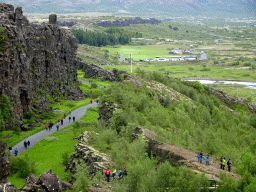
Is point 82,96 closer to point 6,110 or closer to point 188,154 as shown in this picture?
point 6,110

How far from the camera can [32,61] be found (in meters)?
Result: 80.5

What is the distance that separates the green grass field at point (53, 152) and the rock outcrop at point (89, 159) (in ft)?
7.53

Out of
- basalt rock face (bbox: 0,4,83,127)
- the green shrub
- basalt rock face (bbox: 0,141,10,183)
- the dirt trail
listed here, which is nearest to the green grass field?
the green shrub

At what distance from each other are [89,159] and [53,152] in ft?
61.3

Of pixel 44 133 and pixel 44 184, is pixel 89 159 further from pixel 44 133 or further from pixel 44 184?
pixel 44 133

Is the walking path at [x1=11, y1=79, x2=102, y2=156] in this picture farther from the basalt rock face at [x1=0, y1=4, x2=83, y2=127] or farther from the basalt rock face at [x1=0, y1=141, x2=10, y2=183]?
the basalt rock face at [x1=0, y1=141, x2=10, y2=183]

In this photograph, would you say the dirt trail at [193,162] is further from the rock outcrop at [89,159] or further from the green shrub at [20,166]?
the green shrub at [20,166]

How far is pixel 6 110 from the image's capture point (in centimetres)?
5894

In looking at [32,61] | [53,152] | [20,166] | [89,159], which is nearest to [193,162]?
[89,159]

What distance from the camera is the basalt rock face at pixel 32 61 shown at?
62031mm

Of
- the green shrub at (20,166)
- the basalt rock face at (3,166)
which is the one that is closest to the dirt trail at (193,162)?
the green shrub at (20,166)

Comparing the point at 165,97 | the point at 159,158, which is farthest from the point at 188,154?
the point at 165,97

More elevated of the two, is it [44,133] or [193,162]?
[193,162]

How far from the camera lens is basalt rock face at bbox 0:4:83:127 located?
6203cm
